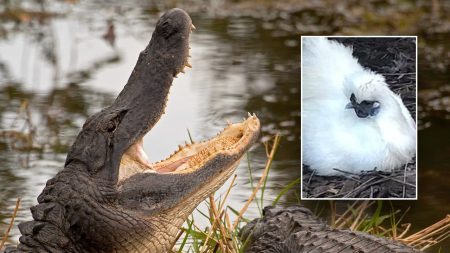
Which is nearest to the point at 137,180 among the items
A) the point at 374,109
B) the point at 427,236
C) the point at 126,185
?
the point at 126,185

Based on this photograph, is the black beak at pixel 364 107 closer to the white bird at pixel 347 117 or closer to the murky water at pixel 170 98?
the white bird at pixel 347 117

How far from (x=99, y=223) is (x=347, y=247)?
889mm

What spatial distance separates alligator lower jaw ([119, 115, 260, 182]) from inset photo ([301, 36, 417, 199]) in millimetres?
700

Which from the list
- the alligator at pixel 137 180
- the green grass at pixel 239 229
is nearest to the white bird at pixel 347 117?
the green grass at pixel 239 229

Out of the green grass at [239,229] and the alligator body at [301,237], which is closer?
the alligator body at [301,237]

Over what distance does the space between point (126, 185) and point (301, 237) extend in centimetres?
78

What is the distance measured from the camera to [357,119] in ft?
14.7

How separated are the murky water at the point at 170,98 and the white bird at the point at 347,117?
1.08m

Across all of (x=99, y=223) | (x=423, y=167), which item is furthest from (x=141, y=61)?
(x=423, y=167)

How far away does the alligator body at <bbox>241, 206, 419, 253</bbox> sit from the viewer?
12.5 ft

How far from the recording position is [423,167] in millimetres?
6598

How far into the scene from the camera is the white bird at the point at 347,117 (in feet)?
14.7

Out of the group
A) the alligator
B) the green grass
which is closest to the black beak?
the green grass

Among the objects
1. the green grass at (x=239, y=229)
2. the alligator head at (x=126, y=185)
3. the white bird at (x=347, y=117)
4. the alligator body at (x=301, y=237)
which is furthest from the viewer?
the white bird at (x=347, y=117)
